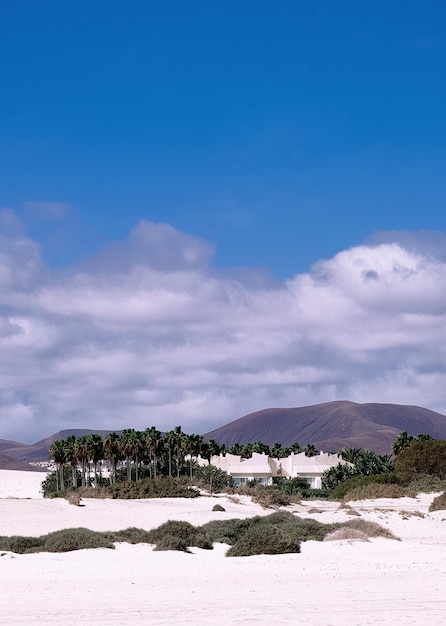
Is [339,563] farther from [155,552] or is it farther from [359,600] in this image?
[359,600]

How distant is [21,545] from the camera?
2617cm

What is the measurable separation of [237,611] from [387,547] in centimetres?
1390

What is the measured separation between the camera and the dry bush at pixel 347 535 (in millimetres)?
26359

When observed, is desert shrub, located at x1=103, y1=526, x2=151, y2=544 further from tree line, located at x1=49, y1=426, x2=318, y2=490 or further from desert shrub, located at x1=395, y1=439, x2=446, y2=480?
tree line, located at x1=49, y1=426, x2=318, y2=490

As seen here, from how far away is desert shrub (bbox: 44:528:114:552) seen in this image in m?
25.2

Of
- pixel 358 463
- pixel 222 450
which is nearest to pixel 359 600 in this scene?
pixel 358 463

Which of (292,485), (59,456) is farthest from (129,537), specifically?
(59,456)

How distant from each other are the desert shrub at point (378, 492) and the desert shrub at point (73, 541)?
40.7m

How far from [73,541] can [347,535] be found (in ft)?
29.2

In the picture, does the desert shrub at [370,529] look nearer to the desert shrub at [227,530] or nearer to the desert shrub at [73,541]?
the desert shrub at [227,530]

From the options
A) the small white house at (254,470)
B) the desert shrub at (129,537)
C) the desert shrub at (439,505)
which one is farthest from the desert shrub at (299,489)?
the desert shrub at (129,537)

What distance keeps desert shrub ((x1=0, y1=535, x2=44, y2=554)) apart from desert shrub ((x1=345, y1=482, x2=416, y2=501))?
40957 millimetres

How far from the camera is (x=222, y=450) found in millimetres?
117062

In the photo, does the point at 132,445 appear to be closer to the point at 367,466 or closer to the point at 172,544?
the point at 367,466
